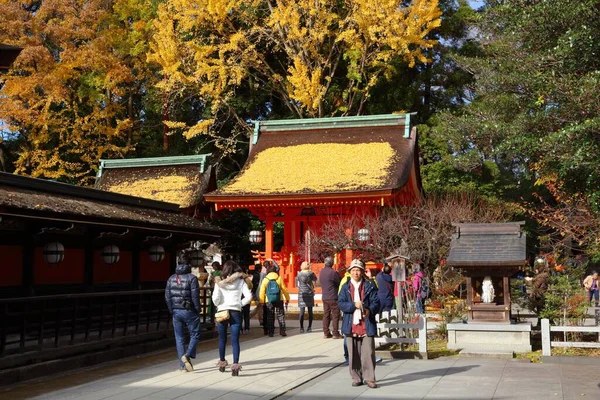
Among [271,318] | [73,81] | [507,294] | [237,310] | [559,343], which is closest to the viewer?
[237,310]

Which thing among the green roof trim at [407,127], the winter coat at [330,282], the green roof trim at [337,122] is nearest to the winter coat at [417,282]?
the winter coat at [330,282]

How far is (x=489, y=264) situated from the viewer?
1369 centimetres

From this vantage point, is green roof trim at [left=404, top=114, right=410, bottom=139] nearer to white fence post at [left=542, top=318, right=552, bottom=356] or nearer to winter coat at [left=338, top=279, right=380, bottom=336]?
white fence post at [left=542, top=318, right=552, bottom=356]

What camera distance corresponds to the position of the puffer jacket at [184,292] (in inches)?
412

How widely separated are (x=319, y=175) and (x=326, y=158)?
6.11 ft

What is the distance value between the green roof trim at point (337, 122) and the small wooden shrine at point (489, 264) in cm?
1417

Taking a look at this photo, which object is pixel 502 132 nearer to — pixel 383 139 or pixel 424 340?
pixel 424 340

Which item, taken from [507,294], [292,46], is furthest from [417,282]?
[292,46]

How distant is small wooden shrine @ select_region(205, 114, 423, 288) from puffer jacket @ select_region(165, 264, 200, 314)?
44.3ft

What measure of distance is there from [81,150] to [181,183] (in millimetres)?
7342

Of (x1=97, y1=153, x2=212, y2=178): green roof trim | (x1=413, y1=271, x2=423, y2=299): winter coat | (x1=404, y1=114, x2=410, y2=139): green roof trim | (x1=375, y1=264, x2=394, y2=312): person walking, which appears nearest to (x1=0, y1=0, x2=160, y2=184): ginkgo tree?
(x1=97, y1=153, x2=212, y2=178): green roof trim

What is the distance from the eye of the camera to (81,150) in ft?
111

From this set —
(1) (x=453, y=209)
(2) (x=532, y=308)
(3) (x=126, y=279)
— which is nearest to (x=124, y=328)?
(3) (x=126, y=279)

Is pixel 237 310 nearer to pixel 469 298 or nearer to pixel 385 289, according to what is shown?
pixel 385 289
